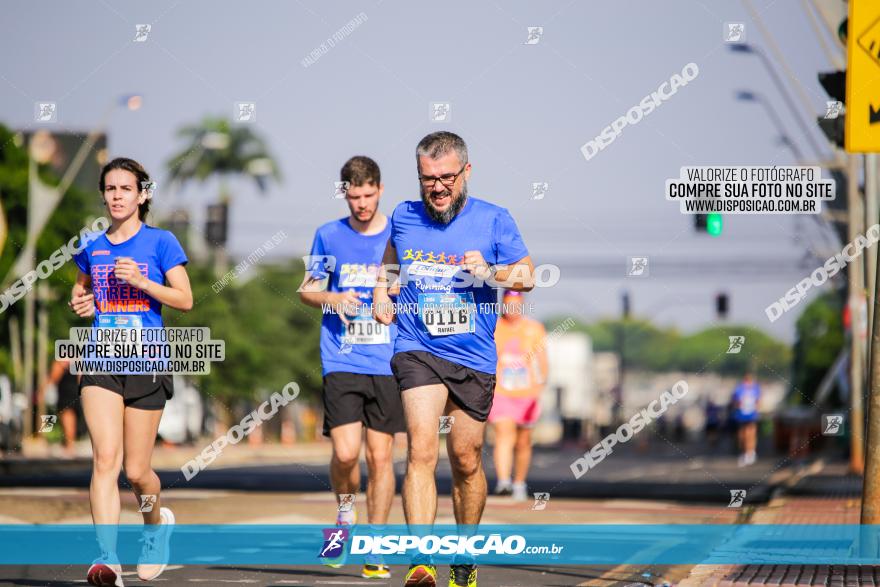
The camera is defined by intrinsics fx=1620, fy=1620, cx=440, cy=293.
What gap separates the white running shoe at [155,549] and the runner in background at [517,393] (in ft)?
24.2

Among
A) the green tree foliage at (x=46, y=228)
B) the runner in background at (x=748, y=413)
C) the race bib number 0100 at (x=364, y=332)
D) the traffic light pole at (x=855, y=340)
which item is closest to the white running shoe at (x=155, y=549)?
the race bib number 0100 at (x=364, y=332)

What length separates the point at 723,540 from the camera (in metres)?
10.8

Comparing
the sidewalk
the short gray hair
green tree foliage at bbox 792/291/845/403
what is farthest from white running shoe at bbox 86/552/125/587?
green tree foliage at bbox 792/291/845/403

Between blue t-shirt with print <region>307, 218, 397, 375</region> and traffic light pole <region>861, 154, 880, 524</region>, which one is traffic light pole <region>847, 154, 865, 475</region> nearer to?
traffic light pole <region>861, 154, 880, 524</region>

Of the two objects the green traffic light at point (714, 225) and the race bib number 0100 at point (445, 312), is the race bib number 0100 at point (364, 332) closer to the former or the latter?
the race bib number 0100 at point (445, 312)

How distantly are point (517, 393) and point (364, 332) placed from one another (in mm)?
6417

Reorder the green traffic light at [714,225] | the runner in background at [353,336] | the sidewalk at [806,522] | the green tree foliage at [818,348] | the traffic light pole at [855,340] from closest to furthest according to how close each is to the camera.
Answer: the sidewalk at [806,522] < the runner in background at [353,336] < the green traffic light at [714,225] < the traffic light pole at [855,340] < the green tree foliage at [818,348]

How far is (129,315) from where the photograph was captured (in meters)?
8.10

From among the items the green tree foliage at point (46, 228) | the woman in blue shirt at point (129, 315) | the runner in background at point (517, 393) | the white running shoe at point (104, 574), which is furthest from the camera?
the green tree foliage at point (46, 228)

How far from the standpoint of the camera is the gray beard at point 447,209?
758cm

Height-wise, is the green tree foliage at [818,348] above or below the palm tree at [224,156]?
below

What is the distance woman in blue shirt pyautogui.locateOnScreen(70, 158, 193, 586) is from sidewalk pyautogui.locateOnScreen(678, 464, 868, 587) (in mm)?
2738

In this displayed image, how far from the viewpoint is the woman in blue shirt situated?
788 centimetres

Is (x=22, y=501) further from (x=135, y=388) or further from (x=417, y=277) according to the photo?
(x=417, y=277)
